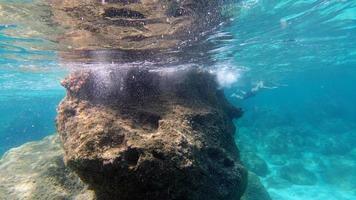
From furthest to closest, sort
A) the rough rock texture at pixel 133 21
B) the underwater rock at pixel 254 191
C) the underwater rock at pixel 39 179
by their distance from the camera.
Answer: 1. the underwater rock at pixel 254 191
2. the underwater rock at pixel 39 179
3. the rough rock texture at pixel 133 21

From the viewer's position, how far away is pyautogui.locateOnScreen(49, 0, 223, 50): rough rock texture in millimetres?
8227

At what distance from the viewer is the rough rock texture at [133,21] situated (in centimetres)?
823

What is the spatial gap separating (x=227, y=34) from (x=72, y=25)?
7274 millimetres

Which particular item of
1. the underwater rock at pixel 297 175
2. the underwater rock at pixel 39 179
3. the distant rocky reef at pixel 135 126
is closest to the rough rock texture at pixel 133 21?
the distant rocky reef at pixel 135 126

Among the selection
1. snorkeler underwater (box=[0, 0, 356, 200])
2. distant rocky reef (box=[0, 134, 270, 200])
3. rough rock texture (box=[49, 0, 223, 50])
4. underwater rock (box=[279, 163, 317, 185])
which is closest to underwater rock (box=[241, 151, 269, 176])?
underwater rock (box=[279, 163, 317, 185])

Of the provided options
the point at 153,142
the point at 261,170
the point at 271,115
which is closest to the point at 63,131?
the point at 153,142

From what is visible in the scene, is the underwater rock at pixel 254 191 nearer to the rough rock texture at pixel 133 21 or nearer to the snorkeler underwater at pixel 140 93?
the snorkeler underwater at pixel 140 93

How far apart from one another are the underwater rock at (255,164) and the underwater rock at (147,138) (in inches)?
596

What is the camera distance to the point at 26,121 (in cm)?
4800

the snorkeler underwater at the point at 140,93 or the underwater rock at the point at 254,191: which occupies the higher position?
the snorkeler underwater at the point at 140,93

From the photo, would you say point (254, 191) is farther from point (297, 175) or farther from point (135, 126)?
point (297, 175)

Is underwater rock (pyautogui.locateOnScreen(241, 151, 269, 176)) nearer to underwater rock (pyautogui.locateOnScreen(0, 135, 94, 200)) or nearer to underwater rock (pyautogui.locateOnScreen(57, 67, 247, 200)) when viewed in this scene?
underwater rock (pyautogui.locateOnScreen(57, 67, 247, 200))

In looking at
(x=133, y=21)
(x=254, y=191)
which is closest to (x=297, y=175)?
(x=254, y=191)

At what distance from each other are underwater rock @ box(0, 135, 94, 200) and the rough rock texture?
4.75m
